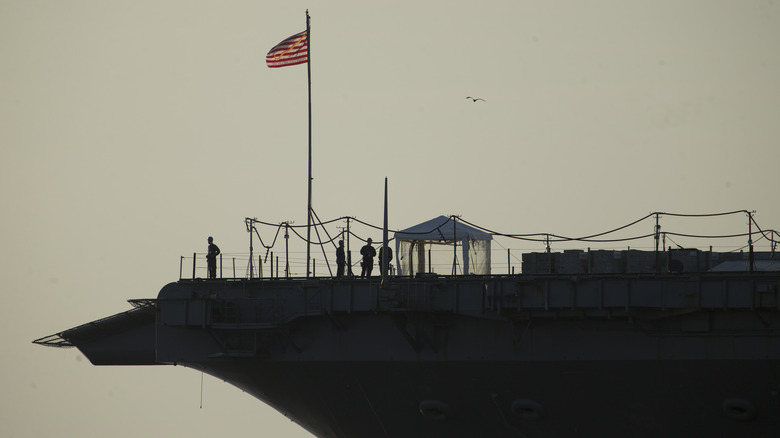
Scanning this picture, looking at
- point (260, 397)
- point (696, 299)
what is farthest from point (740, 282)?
point (260, 397)

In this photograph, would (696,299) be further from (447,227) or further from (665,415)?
(447,227)

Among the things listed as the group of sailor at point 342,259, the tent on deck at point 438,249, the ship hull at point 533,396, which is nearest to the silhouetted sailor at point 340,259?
the group of sailor at point 342,259

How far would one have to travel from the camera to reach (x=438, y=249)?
3862 centimetres

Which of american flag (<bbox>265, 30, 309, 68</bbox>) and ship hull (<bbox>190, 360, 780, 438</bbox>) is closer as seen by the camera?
ship hull (<bbox>190, 360, 780, 438</bbox>)

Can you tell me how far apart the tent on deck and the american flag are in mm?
6310

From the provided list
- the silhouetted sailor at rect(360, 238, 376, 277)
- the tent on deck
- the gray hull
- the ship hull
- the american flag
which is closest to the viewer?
the gray hull

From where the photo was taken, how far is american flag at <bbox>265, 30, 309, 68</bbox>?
38.8 metres

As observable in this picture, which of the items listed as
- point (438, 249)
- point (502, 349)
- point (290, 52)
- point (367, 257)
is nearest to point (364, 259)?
point (367, 257)

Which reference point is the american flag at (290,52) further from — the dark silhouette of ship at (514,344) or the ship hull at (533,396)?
the ship hull at (533,396)

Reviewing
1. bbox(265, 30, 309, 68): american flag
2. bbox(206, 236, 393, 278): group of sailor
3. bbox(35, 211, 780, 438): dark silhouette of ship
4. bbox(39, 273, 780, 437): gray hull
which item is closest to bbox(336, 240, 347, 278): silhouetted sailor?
bbox(206, 236, 393, 278): group of sailor

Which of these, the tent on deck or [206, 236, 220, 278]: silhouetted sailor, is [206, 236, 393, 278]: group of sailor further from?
the tent on deck

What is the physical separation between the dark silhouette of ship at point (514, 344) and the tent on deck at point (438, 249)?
4.14 metres

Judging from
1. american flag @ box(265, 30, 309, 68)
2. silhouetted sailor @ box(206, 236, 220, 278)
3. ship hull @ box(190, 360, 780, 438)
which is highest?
american flag @ box(265, 30, 309, 68)

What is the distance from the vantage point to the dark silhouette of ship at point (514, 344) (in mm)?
30078
